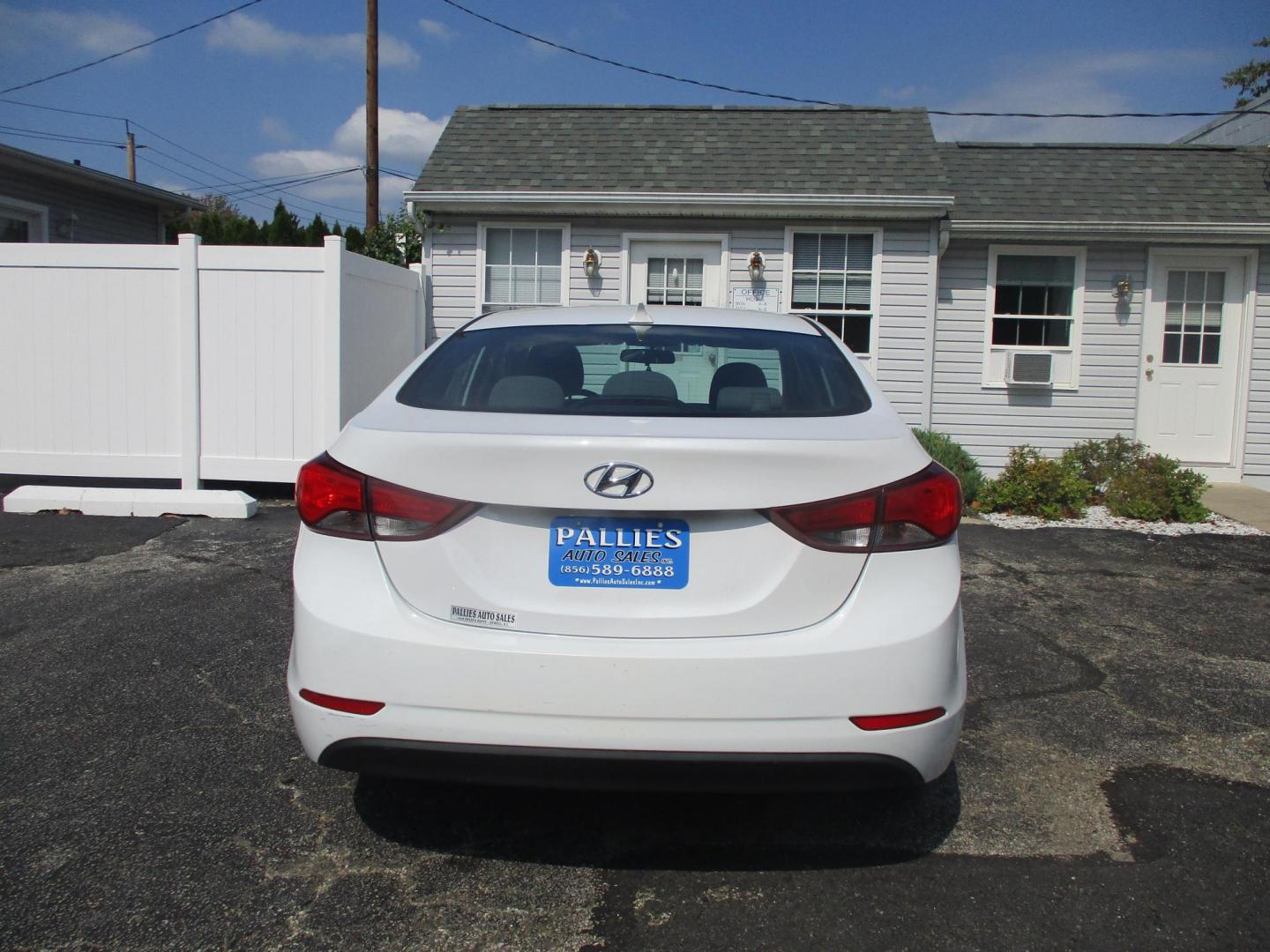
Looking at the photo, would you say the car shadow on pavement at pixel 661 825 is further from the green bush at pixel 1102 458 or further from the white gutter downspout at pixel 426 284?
the white gutter downspout at pixel 426 284

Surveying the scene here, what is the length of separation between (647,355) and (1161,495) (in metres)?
6.95

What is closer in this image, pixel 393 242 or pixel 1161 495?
pixel 1161 495

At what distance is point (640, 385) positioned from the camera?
10.4ft

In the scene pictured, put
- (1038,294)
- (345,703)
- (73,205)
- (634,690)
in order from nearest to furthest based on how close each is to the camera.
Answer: (634,690) → (345,703) → (1038,294) → (73,205)

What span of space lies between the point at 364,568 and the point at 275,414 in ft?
20.8

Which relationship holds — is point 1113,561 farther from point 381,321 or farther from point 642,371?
point 381,321

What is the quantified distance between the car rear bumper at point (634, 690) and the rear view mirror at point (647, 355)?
124 centimetres

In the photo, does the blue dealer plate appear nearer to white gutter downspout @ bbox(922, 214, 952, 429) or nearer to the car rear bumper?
the car rear bumper

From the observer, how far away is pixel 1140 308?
1077cm

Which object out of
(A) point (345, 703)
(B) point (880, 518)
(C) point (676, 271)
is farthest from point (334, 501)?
(C) point (676, 271)

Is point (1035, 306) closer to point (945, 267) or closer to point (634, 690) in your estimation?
point (945, 267)

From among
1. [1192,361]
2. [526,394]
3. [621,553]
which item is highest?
[1192,361]

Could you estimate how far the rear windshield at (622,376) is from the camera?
9.21 feet

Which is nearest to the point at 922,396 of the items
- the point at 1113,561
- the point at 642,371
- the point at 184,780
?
the point at 1113,561
